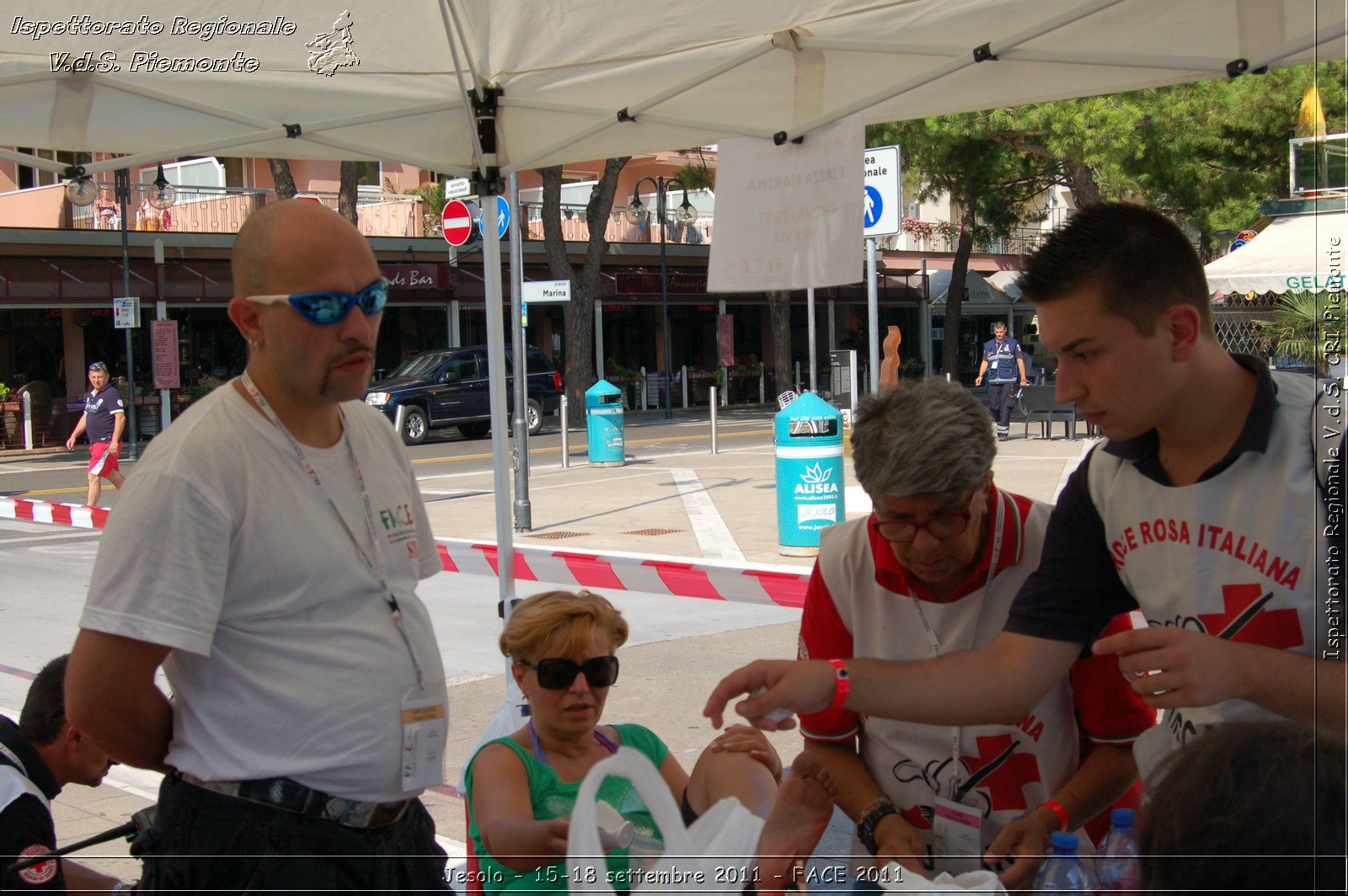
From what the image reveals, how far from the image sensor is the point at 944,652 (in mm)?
2523

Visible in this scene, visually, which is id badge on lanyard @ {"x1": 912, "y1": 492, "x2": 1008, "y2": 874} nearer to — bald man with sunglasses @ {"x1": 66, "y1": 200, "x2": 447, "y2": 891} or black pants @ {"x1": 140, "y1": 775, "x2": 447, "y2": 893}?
bald man with sunglasses @ {"x1": 66, "y1": 200, "x2": 447, "y2": 891}

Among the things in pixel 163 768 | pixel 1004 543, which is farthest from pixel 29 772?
pixel 1004 543

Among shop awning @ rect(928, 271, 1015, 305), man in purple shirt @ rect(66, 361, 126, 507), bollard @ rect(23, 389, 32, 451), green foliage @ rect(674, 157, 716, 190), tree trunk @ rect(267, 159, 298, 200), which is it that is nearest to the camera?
man in purple shirt @ rect(66, 361, 126, 507)

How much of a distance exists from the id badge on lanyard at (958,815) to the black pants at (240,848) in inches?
46.3

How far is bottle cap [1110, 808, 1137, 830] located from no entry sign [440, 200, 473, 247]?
12.0 meters

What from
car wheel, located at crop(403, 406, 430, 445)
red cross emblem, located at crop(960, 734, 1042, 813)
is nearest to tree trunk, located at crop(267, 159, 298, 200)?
car wheel, located at crop(403, 406, 430, 445)

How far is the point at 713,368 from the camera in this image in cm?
4203

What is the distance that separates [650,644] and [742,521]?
16.7 ft

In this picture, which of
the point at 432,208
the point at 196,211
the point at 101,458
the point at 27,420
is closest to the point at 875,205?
the point at 101,458

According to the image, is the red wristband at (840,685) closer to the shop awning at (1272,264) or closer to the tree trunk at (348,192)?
the shop awning at (1272,264)

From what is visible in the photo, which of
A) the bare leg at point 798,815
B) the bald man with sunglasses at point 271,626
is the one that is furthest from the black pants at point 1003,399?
the bald man with sunglasses at point 271,626

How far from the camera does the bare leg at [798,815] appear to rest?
2.46 meters

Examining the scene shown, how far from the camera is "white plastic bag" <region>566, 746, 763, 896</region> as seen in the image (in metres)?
1.78

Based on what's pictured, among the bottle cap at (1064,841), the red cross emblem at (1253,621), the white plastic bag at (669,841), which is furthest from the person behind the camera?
the bottle cap at (1064,841)
